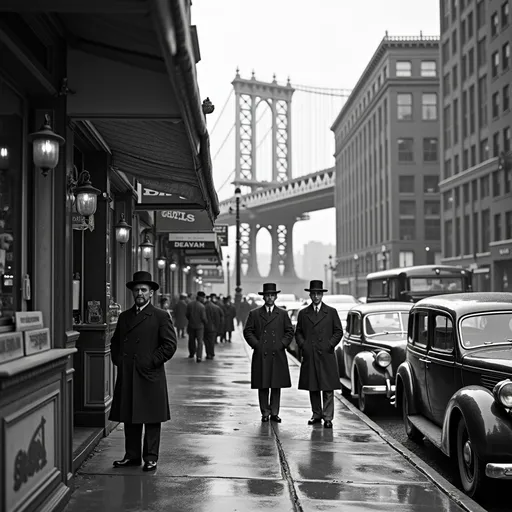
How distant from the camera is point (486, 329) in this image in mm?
8094

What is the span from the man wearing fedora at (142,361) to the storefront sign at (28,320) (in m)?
1.30

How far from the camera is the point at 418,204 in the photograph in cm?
7394

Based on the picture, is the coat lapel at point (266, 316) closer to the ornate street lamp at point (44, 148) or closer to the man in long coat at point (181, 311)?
the ornate street lamp at point (44, 148)

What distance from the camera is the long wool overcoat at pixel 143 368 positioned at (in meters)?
7.06

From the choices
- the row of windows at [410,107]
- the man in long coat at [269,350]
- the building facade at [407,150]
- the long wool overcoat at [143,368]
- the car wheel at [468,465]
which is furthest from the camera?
the row of windows at [410,107]

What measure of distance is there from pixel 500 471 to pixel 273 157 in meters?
110

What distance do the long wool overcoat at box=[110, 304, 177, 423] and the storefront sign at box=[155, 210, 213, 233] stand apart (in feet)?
40.5

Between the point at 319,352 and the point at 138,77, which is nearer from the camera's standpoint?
the point at 138,77

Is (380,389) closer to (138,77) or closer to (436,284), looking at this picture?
(138,77)

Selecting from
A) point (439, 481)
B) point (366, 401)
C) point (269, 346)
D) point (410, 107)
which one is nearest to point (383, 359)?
point (366, 401)

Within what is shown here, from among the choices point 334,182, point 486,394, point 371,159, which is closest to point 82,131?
point 486,394

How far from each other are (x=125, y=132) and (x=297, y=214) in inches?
3765

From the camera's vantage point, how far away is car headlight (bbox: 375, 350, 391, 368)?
11.5 m

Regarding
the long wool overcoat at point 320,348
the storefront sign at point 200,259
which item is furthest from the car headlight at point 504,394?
the storefront sign at point 200,259
